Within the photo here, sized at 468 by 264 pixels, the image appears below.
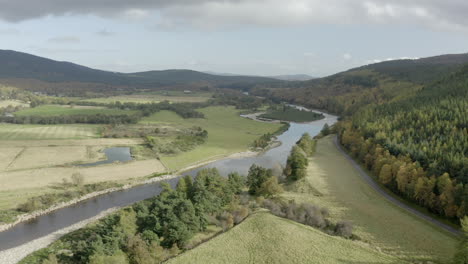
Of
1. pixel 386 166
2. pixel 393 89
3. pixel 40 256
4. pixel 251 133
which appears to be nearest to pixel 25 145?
pixel 40 256

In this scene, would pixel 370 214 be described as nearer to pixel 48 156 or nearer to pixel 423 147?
pixel 423 147

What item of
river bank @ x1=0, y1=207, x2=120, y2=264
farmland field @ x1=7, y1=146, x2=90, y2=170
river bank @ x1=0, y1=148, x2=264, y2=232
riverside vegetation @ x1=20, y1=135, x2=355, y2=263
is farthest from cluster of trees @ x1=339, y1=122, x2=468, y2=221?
farmland field @ x1=7, y1=146, x2=90, y2=170

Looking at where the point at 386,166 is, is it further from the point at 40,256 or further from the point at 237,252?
the point at 40,256

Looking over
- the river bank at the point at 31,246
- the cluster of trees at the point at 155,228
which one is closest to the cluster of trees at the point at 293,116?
the cluster of trees at the point at 155,228

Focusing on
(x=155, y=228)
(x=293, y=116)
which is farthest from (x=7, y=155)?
(x=293, y=116)

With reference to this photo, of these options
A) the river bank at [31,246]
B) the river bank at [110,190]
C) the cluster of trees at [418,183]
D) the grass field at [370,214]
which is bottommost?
the river bank at [31,246]

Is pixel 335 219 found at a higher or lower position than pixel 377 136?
lower

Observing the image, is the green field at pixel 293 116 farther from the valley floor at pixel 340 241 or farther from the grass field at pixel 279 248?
the grass field at pixel 279 248
